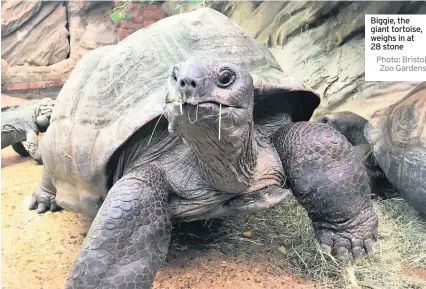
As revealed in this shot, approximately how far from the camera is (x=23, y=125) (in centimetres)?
559

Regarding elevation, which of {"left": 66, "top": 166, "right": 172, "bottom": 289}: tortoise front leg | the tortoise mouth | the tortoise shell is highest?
the tortoise mouth

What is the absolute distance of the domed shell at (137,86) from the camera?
2533 mm

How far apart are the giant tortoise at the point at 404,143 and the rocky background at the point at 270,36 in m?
0.13

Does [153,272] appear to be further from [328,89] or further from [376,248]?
[328,89]

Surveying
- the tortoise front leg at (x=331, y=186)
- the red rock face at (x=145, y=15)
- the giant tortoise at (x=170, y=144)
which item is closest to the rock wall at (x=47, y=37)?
the red rock face at (x=145, y=15)

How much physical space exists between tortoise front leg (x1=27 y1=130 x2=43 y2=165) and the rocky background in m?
2.20

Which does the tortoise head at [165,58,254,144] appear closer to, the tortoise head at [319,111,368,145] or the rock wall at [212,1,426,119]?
the rock wall at [212,1,426,119]

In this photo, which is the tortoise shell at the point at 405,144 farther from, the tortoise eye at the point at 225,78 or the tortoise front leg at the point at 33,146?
the tortoise front leg at the point at 33,146

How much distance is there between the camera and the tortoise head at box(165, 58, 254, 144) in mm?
1707

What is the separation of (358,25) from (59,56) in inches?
219

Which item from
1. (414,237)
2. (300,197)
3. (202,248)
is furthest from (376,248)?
(202,248)

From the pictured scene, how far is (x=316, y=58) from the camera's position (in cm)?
462
